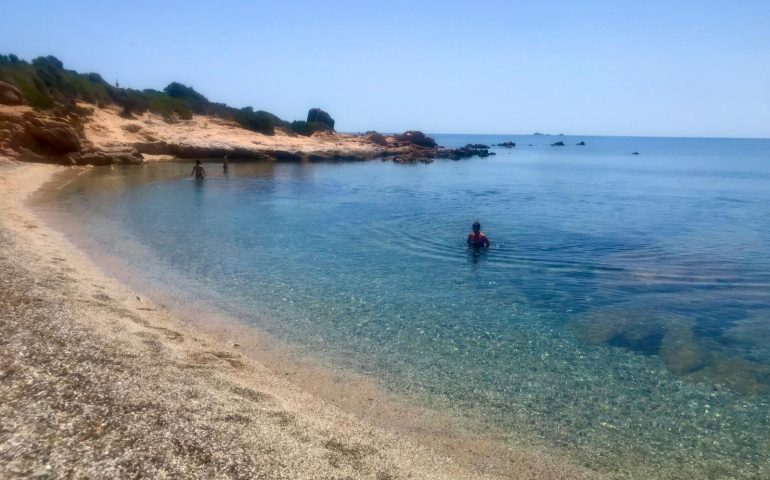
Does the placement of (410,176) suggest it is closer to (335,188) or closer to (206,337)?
(335,188)

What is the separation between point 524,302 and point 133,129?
4855cm

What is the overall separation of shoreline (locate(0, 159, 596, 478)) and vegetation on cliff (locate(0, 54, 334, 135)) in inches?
1595

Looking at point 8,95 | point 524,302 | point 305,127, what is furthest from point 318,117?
point 524,302

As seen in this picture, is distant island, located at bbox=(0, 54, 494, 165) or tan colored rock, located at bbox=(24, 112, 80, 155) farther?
distant island, located at bbox=(0, 54, 494, 165)

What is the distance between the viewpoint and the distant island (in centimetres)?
3778

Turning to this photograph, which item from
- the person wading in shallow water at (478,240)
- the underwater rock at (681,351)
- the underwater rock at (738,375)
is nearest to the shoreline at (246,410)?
the underwater rock at (738,375)

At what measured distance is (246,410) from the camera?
6867 mm

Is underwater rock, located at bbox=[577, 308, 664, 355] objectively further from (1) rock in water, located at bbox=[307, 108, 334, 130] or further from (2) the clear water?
(1) rock in water, located at bbox=[307, 108, 334, 130]

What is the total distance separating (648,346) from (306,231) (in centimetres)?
1452

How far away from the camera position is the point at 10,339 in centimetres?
730

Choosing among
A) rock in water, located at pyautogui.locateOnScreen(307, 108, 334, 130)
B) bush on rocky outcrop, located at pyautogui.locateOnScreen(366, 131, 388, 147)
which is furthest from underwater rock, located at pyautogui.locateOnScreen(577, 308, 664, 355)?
rock in water, located at pyautogui.locateOnScreen(307, 108, 334, 130)

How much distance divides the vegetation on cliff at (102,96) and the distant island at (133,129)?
0.10 m

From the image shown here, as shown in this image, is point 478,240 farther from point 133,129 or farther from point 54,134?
point 133,129

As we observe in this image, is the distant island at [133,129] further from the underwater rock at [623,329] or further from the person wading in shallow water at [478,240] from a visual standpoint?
the underwater rock at [623,329]
